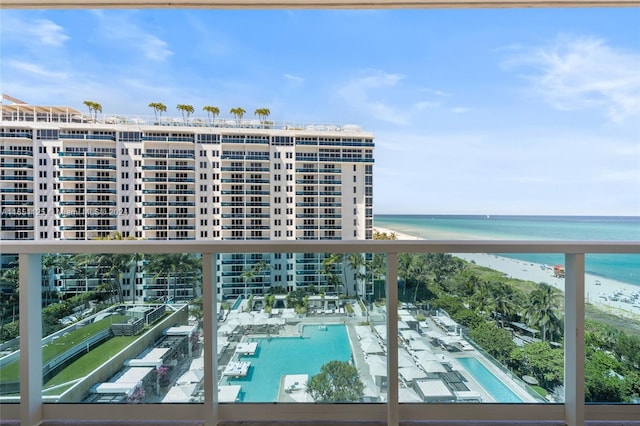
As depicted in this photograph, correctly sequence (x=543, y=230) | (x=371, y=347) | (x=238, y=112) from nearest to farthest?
(x=371, y=347) < (x=543, y=230) < (x=238, y=112)

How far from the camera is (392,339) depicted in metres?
1.54

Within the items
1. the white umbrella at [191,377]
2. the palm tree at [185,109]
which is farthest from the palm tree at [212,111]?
the white umbrella at [191,377]

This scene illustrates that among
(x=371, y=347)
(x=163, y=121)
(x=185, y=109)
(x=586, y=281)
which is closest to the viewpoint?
(x=586, y=281)

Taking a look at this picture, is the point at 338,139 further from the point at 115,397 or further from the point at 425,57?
the point at 115,397

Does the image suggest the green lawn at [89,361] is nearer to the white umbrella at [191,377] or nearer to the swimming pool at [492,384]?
the white umbrella at [191,377]

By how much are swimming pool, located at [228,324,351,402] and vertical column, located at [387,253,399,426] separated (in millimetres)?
233

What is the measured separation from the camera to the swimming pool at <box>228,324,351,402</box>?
1.59m

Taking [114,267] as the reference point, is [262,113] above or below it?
above

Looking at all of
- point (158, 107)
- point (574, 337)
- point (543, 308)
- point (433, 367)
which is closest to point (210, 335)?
point (433, 367)

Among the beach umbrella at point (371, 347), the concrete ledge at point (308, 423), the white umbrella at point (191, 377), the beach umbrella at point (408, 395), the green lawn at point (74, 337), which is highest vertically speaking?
the green lawn at point (74, 337)

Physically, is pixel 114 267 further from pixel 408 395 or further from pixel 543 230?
pixel 543 230

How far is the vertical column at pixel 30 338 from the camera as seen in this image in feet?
4.88

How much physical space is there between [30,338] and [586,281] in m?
2.90

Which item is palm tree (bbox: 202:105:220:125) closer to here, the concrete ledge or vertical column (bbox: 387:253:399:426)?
vertical column (bbox: 387:253:399:426)
